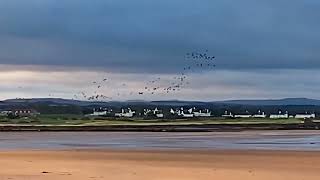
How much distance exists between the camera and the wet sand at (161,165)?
25.1m

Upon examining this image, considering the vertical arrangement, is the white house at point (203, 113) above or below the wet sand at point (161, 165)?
above

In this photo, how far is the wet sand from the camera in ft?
82.2

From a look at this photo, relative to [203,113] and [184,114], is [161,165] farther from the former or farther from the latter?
[203,113]

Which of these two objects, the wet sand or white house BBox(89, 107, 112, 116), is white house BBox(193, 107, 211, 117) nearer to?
white house BBox(89, 107, 112, 116)

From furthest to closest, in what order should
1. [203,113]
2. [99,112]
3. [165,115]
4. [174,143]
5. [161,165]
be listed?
[203,113] → [99,112] → [165,115] → [174,143] → [161,165]

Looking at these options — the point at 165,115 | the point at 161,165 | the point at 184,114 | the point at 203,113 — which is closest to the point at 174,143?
the point at 161,165

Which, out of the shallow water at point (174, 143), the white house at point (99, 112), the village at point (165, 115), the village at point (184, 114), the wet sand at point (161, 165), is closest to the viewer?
the wet sand at point (161, 165)

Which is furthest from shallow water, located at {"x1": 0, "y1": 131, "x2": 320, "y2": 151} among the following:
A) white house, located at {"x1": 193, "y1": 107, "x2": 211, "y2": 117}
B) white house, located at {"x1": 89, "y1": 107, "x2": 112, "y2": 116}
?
white house, located at {"x1": 193, "y1": 107, "x2": 211, "y2": 117}

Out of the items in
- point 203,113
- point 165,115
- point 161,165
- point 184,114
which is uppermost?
point 203,113

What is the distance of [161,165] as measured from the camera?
29750 mm

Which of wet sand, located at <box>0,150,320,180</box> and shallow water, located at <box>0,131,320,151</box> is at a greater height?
shallow water, located at <box>0,131,320,151</box>

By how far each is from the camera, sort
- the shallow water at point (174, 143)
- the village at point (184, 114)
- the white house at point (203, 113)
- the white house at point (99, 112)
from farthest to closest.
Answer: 1. the white house at point (203, 113)
2. the white house at point (99, 112)
3. the village at point (184, 114)
4. the shallow water at point (174, 143)

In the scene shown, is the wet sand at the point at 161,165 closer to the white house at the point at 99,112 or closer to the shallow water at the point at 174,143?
the shallow water at the point at 174,143

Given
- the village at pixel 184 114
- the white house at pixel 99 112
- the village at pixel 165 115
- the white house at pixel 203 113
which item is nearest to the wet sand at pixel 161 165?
the village at pixel 165 115
